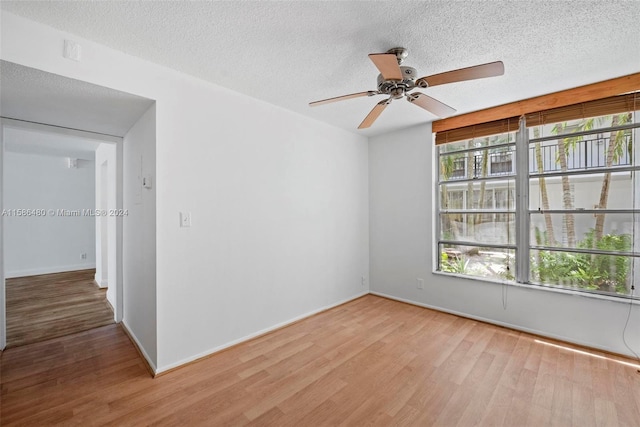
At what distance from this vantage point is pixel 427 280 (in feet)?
11.8

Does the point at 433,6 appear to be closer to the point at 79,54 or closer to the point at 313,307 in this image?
the point at 79,54

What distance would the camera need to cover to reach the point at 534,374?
7.04ft

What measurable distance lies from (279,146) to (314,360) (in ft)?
7.22

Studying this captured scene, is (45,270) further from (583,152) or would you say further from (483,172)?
(583,152)

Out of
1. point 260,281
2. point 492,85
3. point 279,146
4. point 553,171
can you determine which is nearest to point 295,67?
point 279,146

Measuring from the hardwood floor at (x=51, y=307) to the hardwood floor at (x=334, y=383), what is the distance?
0.30 metres

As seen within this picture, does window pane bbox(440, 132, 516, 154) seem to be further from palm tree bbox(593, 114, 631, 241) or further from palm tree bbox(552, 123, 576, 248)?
palm tree bbox(593, 114, 631, 241)

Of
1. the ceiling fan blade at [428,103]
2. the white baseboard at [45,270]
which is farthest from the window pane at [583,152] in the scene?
the white baseboard at [45,270]

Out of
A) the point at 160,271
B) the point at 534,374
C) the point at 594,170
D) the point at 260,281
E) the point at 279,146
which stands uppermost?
the point at 279,146

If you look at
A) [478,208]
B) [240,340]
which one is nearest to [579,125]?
[478,208]

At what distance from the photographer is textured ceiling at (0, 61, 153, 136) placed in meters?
1.79

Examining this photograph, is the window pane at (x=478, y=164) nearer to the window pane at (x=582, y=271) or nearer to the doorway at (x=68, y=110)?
the window pane at (x=582, y=271)

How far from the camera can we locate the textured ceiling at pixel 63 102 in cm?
179

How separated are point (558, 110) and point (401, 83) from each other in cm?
197
